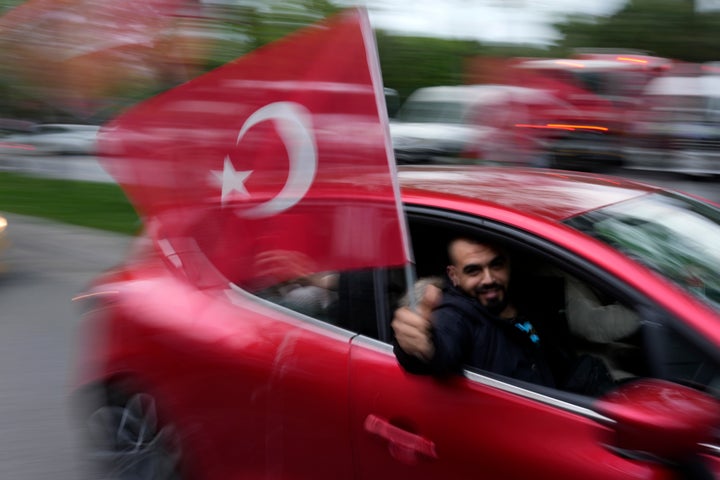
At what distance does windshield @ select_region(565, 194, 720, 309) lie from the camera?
2.60 m

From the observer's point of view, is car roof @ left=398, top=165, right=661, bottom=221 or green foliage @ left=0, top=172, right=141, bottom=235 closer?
car roof @ left=398, top=165, right=661, bottom=221

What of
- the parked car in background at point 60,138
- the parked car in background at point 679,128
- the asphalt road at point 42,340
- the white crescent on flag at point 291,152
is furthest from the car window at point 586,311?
the parked car in background at point 60,138

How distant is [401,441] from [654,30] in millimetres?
17523

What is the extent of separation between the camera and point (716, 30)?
691 inches

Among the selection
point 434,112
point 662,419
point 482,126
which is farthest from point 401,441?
point 434,112

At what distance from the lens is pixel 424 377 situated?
267 centimetres

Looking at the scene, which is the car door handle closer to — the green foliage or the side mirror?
the side mirror

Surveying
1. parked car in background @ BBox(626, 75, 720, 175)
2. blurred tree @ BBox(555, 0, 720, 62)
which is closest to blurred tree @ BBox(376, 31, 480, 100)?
blurred tree @ BBox(555, 0, 720, 62)

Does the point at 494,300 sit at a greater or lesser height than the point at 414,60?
greater

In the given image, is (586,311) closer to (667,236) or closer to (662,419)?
(667,236)

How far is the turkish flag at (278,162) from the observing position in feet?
9.18

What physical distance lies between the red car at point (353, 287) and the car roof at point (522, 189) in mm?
15

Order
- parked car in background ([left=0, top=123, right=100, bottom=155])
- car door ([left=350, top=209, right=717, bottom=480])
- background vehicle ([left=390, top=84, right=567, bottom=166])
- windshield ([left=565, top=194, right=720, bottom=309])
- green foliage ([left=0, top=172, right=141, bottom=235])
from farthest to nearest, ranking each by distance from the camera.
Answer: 1. parked car in background ([left=0, top=123, right=100, bottom=155])
2. background vehicle ([left=390, top=84, right=567, bottom=166])
3. green foliage ([left=0, top=172, right=141, bottom=235])
4. windshield ([left=565, top=194, right=720, bottom=309])
5. car door ([left=350, top=209, right=717, bottom=480])

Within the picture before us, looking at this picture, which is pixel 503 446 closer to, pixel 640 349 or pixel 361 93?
pixel 640 349
